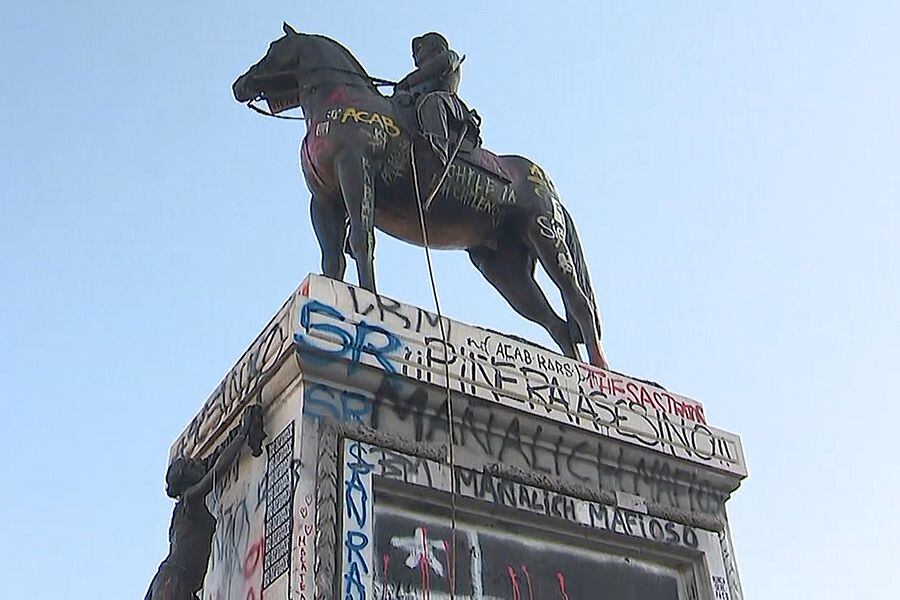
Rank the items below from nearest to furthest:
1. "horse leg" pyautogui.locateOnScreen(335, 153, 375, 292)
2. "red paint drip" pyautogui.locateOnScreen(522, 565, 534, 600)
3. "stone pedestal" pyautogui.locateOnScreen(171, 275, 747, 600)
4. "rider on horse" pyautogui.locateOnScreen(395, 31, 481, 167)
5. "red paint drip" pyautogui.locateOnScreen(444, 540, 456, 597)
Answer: "stone pedestal" pyautogui.locateOnScreen(171, 275, 747, 600) < "red paint drip" pyautogui.locateOnScreen(444, 540, 456, 597) < "red paint drip" pyautogui.locateOnScreen(522, 565, 534, 600) < "horse leg" pyautogui.locateOnScreen(335, 153, 375, 292) < "rider on horse" pyautogui.locateOnScreen(395, 31, 481, 167)

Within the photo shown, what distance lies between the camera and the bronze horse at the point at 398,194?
850 centimetres

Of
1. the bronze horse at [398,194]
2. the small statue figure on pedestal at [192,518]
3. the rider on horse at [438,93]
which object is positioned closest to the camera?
the small statue figure on pedestal at [192,518]

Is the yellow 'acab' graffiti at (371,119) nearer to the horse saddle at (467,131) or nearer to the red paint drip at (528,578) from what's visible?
A: the horse saddle at (467,131)

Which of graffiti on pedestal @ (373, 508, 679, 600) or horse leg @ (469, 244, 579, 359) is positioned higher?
horse leg @ (469, 244, 579, 359)

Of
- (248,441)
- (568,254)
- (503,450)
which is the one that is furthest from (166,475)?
(568,254)

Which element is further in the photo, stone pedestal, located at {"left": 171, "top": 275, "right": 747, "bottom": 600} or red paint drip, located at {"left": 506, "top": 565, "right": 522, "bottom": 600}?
red paint drip, located at {"left": 506, "top": 565, "right": 522, "bottom": 600}

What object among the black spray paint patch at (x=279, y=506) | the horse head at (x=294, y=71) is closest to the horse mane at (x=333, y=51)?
the horse head at (x=294, y=71)

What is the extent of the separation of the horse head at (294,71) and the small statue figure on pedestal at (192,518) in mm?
3068

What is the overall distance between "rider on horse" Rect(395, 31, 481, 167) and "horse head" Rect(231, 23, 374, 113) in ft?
1.51

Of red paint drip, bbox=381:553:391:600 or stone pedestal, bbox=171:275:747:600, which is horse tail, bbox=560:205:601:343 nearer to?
stone pedestal, bbox=171:275:747:600

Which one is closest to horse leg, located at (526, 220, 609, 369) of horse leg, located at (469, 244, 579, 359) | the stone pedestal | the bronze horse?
the bronze horse

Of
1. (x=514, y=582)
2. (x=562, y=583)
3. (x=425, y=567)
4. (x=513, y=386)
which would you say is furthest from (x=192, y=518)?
(x=562, y=583)

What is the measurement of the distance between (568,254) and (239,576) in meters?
4.02

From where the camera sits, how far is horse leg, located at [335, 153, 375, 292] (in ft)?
26.7
